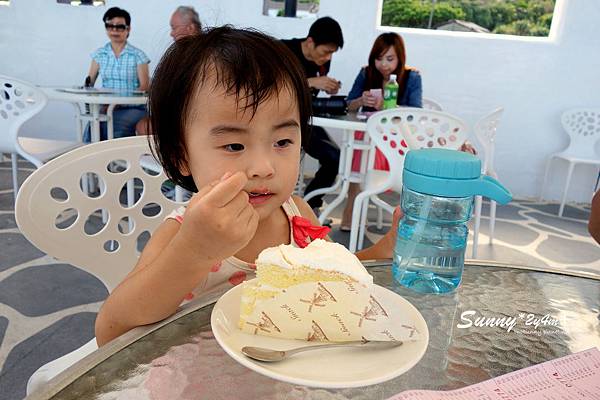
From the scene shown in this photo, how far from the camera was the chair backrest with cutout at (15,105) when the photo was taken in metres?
2.75

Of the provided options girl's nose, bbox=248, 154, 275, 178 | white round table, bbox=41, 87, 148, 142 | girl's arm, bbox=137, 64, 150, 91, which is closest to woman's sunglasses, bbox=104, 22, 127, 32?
girl's arm, bbox=137, 64, 150, 91

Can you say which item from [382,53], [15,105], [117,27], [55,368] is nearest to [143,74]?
[117,27]

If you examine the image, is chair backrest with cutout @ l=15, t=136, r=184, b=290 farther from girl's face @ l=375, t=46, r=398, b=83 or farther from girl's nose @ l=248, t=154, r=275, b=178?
girl's face @ l=375, t=46, r=398, b=83

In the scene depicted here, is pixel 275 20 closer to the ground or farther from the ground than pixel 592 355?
farther from the ground

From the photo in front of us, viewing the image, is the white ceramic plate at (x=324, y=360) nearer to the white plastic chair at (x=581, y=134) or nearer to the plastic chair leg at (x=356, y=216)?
the plastic chair leg at (x=356, y=216)

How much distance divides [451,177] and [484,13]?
4.52m

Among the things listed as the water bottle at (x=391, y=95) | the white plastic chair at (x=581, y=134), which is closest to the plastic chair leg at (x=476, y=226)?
the water bottle at (x=391, y=95)

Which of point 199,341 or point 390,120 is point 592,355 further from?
point 390,120

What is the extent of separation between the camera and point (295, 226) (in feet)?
3.40

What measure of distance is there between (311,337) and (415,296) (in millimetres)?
276

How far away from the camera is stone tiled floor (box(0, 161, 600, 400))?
181cm

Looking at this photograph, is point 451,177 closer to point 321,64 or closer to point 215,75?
point 215,75

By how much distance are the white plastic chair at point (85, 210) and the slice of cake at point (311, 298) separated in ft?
1.40

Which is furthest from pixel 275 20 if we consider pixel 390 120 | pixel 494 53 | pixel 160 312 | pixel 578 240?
pixel 160 312
